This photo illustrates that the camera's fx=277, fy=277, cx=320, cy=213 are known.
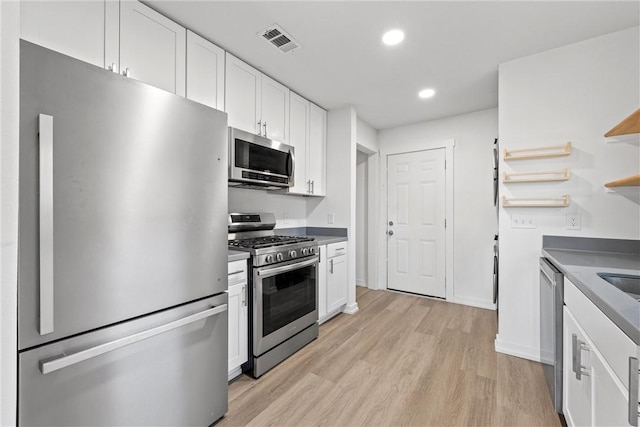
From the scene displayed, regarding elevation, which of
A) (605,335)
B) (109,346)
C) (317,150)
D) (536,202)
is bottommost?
(109,346)

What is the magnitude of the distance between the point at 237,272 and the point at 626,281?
2115 millimetres

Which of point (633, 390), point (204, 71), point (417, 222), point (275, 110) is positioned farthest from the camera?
point (417, 222)

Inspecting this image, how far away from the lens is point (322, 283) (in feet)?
9.32

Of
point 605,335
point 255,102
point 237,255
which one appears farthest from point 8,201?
point 255,102

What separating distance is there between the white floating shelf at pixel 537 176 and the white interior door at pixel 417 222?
142cm

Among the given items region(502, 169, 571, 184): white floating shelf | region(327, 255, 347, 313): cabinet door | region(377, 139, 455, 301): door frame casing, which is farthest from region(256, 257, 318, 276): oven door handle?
region(377, 139, 455, 301): door frame casing

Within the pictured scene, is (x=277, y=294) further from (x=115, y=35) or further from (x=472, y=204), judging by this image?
(x=472, y=204)

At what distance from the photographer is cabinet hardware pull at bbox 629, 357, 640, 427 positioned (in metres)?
0.73

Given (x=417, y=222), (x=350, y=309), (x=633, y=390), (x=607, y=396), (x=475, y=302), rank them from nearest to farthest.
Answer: (x=633, y=390) < (x=607, y=396) < (x=350, y=309) < (x=475, y=302) < (x=417, y=222)

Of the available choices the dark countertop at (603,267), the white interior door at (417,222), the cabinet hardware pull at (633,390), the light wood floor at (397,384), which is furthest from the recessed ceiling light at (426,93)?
the cabinet hardware pull at (633,390)

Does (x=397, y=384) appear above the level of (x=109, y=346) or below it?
below

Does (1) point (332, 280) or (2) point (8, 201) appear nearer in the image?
(2) point (8, 201)

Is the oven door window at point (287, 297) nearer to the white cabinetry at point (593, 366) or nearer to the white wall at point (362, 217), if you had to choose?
the white cabinetry at point (593, 366)

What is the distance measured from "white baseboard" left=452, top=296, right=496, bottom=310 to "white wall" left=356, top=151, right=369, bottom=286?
136cm
